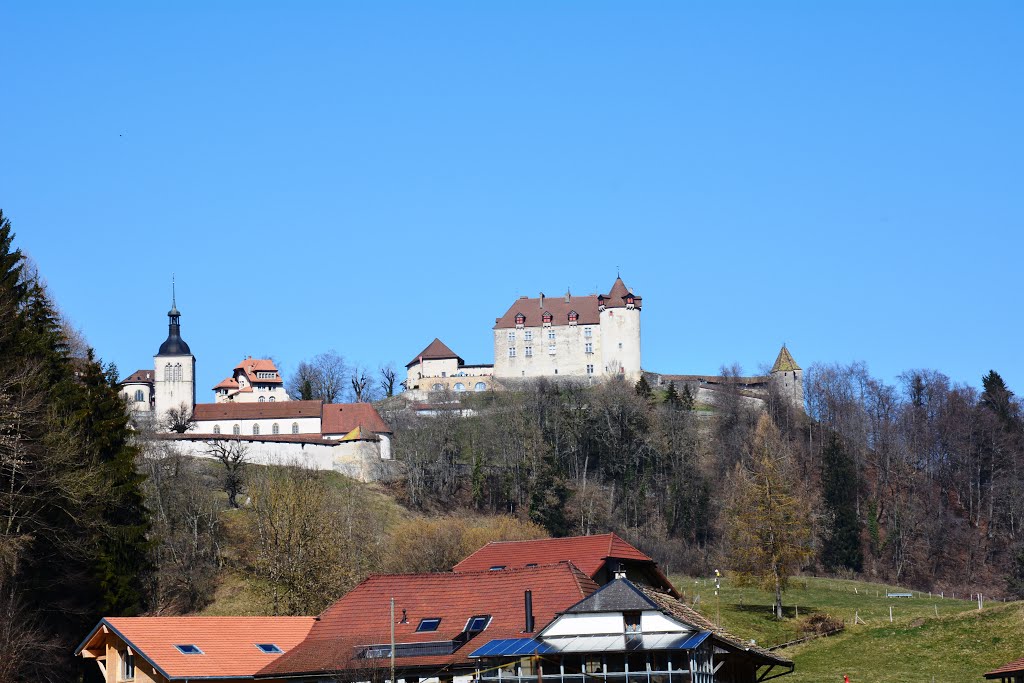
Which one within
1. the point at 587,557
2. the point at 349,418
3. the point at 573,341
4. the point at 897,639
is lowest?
the point at 897,639

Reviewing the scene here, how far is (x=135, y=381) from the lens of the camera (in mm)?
130375

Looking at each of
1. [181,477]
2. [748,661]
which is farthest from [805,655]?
[181,477]

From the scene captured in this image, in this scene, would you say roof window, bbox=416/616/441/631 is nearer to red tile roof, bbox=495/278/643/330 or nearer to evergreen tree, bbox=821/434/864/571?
evergreen tree, bbox=821/434/864/571

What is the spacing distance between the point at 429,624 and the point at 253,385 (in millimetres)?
109471

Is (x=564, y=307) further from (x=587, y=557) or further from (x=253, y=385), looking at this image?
(x=587, y=557)

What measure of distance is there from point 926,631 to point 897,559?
49.8 m

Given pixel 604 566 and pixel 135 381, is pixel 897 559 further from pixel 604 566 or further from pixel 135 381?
pixel 135 381

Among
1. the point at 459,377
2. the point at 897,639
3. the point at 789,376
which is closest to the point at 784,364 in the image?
the point at 789,376

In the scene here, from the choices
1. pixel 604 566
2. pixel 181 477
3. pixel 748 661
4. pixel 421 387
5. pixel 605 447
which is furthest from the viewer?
pixel 421 387

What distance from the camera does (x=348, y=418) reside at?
11488 centimetres

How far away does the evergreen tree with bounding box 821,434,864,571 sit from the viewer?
93.0 metres

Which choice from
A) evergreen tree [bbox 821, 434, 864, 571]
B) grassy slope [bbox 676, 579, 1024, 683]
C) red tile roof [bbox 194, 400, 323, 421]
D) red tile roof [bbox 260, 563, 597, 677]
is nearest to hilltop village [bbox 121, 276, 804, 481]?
red tile roof [bbox 194, 400, 323, 421]

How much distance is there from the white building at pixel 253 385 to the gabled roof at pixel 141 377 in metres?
11.2

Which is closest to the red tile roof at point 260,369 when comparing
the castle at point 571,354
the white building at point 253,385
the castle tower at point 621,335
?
the white building at point 253,385
